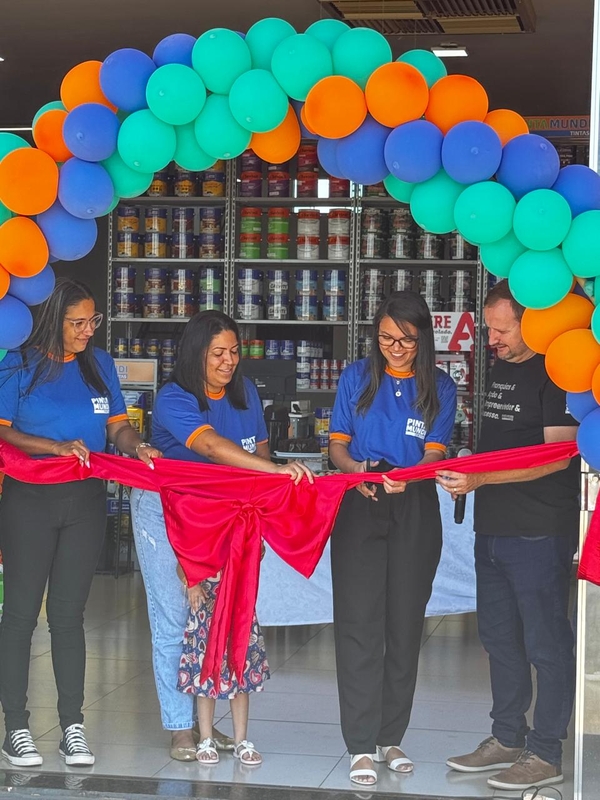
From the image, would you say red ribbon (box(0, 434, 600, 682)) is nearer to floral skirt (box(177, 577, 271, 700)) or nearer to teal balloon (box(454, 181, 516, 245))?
floral skirt (box(177, 577, 271, 700))

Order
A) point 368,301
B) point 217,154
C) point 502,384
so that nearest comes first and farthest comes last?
point 217,154, point 502,384, point 368,301

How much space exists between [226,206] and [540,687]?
5.01m

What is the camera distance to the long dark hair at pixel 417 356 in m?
3.60

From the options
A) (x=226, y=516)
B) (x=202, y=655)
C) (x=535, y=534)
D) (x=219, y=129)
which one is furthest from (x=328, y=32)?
(x=202, y=655)

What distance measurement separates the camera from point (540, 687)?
360 centimetres

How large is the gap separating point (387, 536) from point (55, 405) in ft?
3.83

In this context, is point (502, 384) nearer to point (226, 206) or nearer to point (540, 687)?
point (540, 687)

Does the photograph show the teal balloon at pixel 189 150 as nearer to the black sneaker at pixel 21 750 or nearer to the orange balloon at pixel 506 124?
the orange balloon at pixel 506 124

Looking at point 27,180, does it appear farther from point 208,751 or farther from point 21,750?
point 208,751

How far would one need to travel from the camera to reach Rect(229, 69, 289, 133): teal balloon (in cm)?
321

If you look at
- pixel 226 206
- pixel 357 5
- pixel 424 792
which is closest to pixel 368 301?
pixel 226 206

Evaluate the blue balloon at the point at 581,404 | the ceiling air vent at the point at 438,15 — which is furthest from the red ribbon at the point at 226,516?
the ceiling air vent at the point at 438,15

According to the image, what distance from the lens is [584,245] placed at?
3021 mm

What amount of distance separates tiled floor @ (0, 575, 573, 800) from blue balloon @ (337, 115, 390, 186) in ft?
6.27
